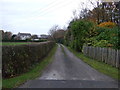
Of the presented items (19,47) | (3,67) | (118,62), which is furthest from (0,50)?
(118,62)

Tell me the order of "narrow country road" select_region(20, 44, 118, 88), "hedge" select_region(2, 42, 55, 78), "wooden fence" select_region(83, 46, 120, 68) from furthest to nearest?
"wooden fence" select_region(83, 46, 120, 68)
"hedge" select_region(2, 42, 55, 78)
"narrow country road" select_region(20, 44, 118, 88)

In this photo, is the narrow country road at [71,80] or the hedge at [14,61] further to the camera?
the hedge at [14,61]

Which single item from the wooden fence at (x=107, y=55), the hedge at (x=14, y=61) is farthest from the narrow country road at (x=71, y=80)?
the wooden fence at (x=107, y=55)

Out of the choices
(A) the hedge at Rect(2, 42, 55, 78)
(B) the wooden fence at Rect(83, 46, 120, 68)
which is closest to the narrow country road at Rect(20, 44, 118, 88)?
(A) the hedge at Rect(2, 42, 55, 78)

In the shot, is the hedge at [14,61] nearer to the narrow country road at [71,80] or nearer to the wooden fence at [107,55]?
the narrow country road at [71,80]

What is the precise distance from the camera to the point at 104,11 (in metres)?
45.8

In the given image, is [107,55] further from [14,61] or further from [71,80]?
[14,61]

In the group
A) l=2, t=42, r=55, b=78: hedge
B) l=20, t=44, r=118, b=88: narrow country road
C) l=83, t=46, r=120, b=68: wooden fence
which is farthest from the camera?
l=83, t=46, r=120, b=68: wooden fence

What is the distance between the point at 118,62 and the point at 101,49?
17.1 ft

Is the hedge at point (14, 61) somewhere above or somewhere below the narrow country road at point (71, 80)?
above

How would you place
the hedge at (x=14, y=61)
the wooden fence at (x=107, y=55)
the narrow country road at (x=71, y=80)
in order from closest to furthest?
the narrow country road at (x=71, y=80) → the hedge at (x=14, y=61) → the wooden fence at (x=107, y=55)

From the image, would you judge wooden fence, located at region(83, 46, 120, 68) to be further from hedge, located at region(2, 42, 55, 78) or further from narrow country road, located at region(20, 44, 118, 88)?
hedge, located at region(2, 42, 55, 78)

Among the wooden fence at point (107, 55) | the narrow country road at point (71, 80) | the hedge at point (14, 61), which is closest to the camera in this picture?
the narrow country road at point (71, 80)

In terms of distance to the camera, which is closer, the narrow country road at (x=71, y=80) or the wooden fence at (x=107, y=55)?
the narrow country road at (x=71, y=80)
